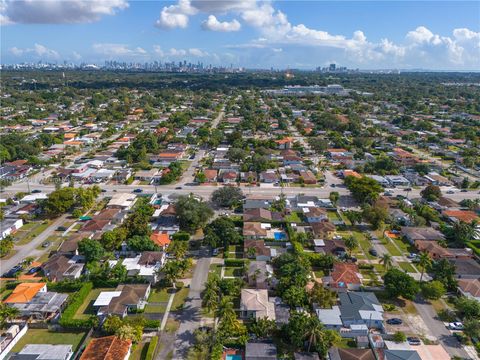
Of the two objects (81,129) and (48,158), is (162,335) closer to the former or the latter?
(48,158)

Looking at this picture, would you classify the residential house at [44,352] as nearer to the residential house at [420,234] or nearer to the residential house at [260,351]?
the residential house at [260,351]

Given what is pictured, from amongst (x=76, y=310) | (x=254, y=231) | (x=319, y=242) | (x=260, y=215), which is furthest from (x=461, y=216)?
(x=76, y=310)

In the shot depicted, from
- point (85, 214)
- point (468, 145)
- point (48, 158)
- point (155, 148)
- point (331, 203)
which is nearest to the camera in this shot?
point (85, 214)

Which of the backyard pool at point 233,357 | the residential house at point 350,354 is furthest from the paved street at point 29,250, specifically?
the residential house at point 350,354

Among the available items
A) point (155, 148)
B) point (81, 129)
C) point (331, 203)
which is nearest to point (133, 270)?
point (331, 203)

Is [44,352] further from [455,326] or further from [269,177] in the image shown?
[269,177]

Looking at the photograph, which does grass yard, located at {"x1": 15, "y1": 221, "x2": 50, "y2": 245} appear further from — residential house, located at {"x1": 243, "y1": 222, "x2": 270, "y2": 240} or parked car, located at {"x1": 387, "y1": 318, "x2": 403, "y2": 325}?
parked car, located at {"x1": 387, "y1": 318, "x2": 403, "y2": 325}
